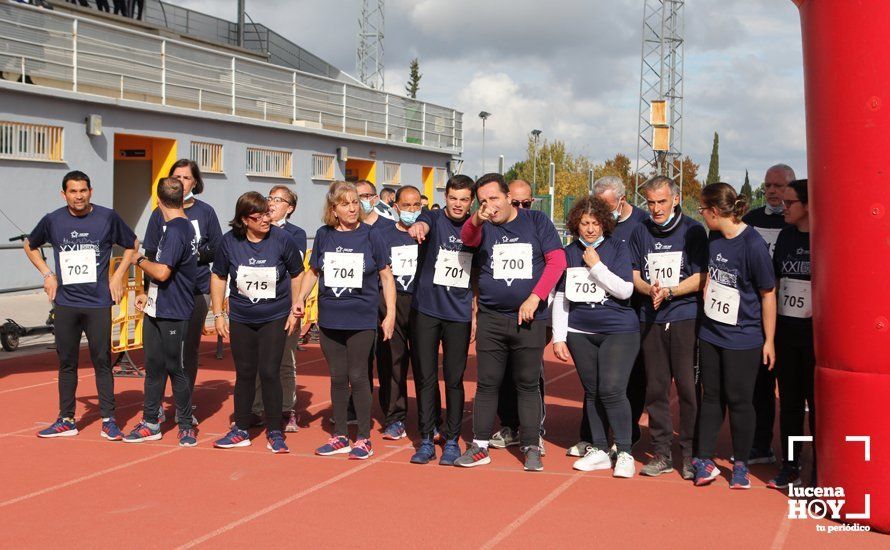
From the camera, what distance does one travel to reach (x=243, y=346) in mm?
7246

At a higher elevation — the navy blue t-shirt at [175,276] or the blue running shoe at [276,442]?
the navy blue t-shirt at [175,276]

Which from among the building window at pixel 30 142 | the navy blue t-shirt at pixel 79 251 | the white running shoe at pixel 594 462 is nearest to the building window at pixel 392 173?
the building window at pixel 30 142

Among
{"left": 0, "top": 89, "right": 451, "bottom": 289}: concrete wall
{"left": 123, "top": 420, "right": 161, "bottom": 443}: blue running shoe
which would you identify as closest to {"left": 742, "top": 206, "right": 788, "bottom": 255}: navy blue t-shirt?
{"left": 123, "top": 420, "right": 161, "bottom": 443}: blue running shoe

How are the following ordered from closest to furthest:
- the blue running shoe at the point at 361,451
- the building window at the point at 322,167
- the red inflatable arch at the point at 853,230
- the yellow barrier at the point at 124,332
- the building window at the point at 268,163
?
1. the red inflatable arch at the point at 853,230
2. the blue running shoe at the point at 361,451
3. the yellow barrier at the point at 124,332
4. the building window at the point at 268,163
5. the building window at the point at 322,167

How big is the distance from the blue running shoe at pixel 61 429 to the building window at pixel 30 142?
40.5 feet

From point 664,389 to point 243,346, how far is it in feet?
9.81

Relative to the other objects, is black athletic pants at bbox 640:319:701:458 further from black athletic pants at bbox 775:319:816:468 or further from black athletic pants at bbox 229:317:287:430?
black athletic pants at bbox 229:317:287:430

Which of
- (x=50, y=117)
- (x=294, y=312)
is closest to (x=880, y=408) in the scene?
(x=294, y=312)

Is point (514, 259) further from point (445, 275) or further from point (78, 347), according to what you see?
point (78, 347)

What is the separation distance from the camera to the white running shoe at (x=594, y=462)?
6.68 m

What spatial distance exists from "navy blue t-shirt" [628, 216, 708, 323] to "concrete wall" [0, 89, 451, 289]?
14.2 m

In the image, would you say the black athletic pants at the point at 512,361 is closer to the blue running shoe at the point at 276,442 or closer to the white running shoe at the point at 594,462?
the white running shoe at the point at 594,462

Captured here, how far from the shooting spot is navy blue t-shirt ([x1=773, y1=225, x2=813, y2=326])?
6270mm

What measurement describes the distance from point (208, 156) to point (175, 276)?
17353 millimetres
